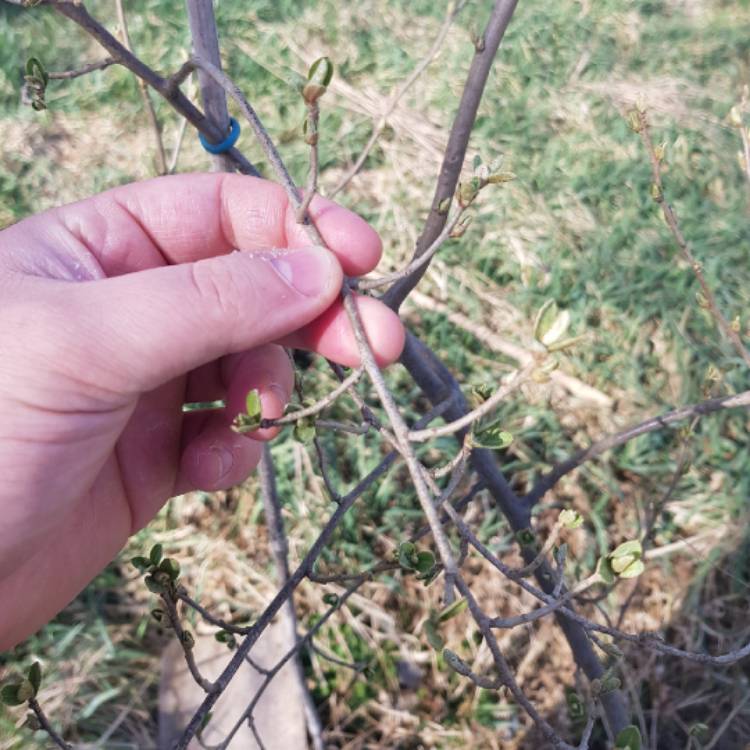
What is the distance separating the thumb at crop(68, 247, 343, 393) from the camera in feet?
3.50

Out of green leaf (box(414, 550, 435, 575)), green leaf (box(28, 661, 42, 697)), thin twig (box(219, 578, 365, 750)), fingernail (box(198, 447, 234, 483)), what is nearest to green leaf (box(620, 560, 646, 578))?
green leaf (box(414, 550, 435, 575))

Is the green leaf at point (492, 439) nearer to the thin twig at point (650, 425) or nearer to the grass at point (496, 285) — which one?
the thin twig at point (650, 425)

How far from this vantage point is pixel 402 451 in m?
0.83

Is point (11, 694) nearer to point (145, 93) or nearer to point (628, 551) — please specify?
point (628, 551)

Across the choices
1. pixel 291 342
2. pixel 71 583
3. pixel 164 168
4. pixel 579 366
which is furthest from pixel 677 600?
pixel 164 168

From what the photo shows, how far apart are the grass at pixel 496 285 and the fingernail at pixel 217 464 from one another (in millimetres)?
820

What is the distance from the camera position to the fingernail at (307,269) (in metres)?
1.09

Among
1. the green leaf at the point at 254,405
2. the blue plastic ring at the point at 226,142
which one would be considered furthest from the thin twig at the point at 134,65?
the green leaf at the point at 254,405

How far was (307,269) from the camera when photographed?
111cm

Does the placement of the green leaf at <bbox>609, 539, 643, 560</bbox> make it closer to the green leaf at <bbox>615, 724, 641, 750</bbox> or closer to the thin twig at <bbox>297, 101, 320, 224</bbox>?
the green leaf at <bbox>615, 724, 641, 750</bbox>

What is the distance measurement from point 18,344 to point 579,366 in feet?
6.91

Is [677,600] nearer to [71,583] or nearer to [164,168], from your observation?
[71,583]

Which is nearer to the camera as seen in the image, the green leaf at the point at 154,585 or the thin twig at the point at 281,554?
the green leaf at the point at 154,585

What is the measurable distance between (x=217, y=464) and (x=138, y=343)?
19.2 inches
